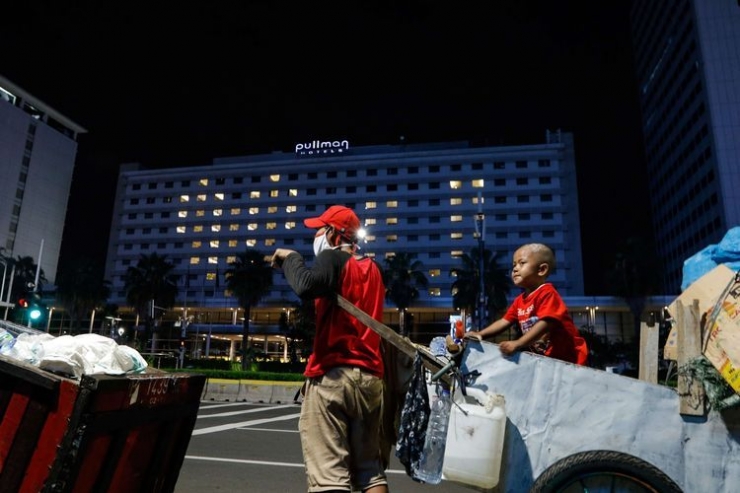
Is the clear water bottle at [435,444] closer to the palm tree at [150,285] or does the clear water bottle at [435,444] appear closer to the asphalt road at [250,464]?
the asphalt road at [250,464]

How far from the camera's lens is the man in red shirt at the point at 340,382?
2438 mm

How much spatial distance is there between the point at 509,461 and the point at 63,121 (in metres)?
116

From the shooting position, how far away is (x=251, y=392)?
18859mm

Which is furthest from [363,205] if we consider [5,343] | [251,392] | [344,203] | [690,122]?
[5,343]

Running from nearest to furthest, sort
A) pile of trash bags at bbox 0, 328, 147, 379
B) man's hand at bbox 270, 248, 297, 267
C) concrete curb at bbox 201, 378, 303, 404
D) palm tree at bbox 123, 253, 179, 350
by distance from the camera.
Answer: pile of trash bags at bbox 0, 328, 147, 379 → man's hand at bbox 270, 248, 297, 267 → concrete curb at bbox 201, 378, 303, 404 → palm tree at bbox 123, 253, 179, 350

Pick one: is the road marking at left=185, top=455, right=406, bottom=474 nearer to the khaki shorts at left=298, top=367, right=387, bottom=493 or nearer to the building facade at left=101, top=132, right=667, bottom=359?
the khaki shorts at left=298, top=367, right=387, bottom=493

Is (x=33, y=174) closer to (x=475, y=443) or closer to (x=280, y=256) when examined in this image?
(x=280, y=256)

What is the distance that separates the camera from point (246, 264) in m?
50.3

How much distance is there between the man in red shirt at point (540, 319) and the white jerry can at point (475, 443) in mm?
369

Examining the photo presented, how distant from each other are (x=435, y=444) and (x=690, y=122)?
9666 centimetres

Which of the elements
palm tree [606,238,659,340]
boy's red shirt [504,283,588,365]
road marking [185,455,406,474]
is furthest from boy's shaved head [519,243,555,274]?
palm tree [606,238,659,340]

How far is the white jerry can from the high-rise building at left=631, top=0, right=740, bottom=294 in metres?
74.0

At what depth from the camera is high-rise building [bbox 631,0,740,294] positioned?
71312 mm

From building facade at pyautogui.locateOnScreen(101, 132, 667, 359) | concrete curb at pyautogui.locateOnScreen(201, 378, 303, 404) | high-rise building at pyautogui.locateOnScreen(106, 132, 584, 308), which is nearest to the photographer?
concrete curb at pyautogui.locateOnScreen(201, 378, 303, 404)
